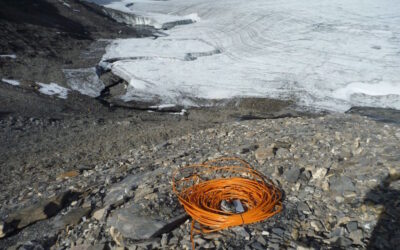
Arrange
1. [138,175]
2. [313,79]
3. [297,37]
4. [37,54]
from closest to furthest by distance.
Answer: [138,175] → [313,79] → [37,54] → [297,37]

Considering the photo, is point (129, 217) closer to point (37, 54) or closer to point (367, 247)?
point (367, 247)

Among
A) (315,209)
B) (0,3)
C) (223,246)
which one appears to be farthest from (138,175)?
(0,3)

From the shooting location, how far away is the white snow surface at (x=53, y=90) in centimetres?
844

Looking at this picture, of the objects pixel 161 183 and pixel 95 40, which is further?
pixel 95 40

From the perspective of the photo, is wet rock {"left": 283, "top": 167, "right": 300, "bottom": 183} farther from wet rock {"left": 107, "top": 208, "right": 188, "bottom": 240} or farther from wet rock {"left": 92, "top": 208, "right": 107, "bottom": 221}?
wet rock {"left": 92, "top": 208, "right": 107, "bottom": 221}

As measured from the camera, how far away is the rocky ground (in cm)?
287

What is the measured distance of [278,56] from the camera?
1249 centimetres

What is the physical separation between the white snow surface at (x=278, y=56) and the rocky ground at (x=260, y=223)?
14.4 feet

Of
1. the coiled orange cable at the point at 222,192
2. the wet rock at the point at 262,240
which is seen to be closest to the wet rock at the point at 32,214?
the coiled orange cable at the point at 222,192

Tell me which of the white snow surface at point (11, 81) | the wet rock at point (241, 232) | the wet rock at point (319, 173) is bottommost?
the white snow surface at point (11, 81)

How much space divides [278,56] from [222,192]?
977 centimetres

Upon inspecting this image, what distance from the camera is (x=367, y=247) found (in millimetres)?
2658

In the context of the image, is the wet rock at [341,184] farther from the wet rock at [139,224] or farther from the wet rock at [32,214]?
the wet rock at [32,214]

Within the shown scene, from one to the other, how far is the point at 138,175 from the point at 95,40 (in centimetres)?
1178
